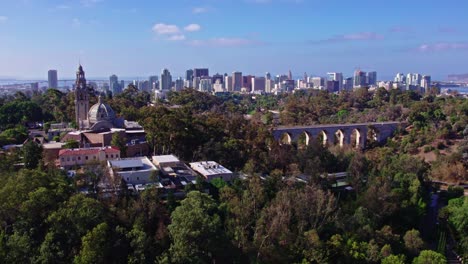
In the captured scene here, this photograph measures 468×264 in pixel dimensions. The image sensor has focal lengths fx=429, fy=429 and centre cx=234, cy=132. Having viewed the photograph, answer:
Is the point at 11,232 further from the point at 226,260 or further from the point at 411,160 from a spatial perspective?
the point at 411,160

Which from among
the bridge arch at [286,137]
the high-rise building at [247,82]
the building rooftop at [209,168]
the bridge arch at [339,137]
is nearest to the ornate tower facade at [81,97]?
the building rooftop at [209,168]

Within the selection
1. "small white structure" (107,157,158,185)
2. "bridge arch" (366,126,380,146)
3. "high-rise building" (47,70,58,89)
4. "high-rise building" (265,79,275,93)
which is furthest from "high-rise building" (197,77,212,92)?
"small white structure" (107,157,158,185)

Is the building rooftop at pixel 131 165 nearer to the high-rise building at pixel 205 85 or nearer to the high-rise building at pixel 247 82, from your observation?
the high-rise building at pixel 205 85

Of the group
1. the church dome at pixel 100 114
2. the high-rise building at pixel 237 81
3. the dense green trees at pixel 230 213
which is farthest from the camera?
the high-rise building at pixel 237 81

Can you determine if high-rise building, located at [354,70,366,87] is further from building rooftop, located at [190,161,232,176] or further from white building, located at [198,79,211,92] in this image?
building rooftop, located at [190,161,232,176]

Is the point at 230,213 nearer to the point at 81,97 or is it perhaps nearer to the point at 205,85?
the point at 81,97

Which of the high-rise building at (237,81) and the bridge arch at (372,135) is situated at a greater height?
the high-rise building at (237,81)

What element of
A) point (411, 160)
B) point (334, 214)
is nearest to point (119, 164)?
point (334, 214)
